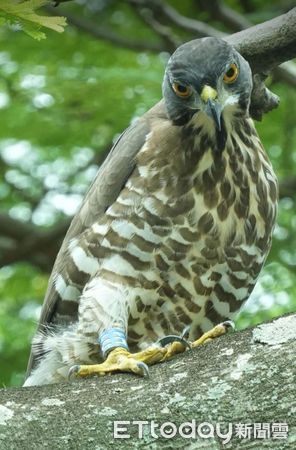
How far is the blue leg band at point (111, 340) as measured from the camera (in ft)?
16.1

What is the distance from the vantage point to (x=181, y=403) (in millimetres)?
3754

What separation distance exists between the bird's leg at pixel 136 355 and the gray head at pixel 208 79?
1.02 m

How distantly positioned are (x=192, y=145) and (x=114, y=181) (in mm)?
442

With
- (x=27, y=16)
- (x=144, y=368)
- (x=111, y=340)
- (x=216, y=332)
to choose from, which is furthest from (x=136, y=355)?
(x=27, y=16)

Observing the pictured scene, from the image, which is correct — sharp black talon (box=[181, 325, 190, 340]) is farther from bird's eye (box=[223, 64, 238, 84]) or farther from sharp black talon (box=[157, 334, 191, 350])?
bird's eye (box=[223, 64, 238, 84])

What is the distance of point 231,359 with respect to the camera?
3.92 meters

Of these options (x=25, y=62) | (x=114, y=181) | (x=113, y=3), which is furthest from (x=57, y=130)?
(x=114, y=181)

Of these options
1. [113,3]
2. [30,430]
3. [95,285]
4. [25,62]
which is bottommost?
[30,430]

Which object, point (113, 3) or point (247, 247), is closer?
point (247, 247)

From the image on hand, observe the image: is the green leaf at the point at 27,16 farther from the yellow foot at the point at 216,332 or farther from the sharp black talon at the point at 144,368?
the yellow foot at the point at 216,332

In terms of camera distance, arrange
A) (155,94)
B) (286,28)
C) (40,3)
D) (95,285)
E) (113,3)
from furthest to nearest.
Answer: (113,3), (155,94), (95,285), (286,28), (40,3)

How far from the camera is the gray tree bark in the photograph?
11.8ft

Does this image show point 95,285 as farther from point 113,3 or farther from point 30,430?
point 113,3

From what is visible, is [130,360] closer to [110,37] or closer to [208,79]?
[208,79]
